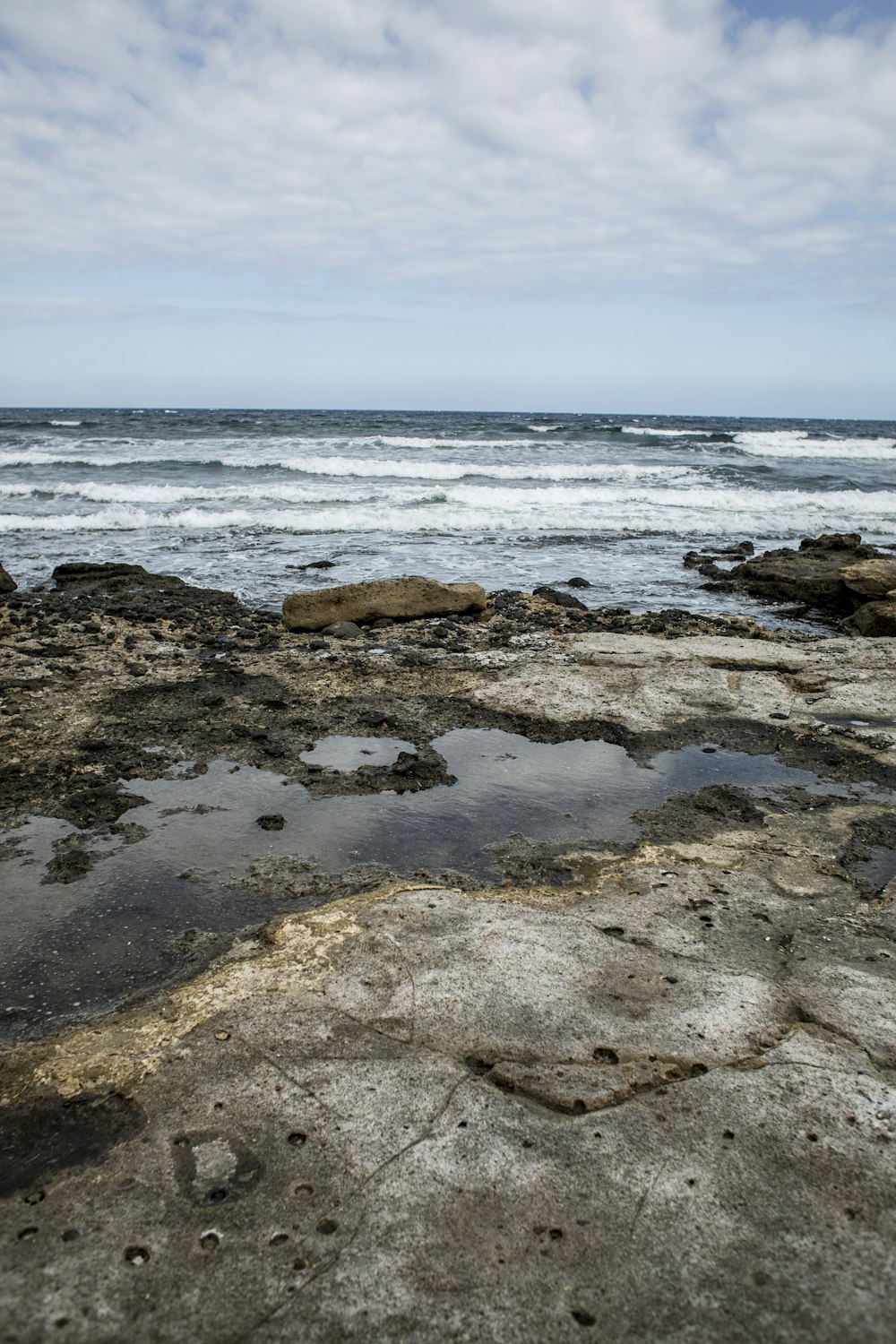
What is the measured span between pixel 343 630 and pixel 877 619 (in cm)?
512

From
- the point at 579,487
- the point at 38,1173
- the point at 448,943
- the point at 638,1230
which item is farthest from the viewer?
the point at 579,487

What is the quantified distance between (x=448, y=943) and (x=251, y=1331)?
140cm

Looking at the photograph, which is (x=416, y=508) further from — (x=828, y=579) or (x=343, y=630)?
(x=343, y=630)

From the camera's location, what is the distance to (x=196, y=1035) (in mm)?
2520

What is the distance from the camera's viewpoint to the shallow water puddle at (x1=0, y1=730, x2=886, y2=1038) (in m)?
3.03

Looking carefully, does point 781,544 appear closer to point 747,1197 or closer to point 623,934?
point 623,934

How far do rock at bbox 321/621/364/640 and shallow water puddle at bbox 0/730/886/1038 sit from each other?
249 centimetres

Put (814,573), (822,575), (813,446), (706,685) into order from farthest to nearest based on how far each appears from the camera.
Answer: (813,446), (814,573), (822,575), (706,685)

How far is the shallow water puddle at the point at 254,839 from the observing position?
9.94 ft

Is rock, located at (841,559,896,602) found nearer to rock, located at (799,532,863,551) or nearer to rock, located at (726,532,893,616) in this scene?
rock, located at (726,532,893,616)

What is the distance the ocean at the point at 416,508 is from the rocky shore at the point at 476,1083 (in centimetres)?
573

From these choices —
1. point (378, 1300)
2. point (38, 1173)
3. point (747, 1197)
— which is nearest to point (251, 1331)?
point (378, 1300)

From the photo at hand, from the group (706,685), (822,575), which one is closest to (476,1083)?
(706,685)

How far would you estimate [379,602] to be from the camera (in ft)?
26.7
